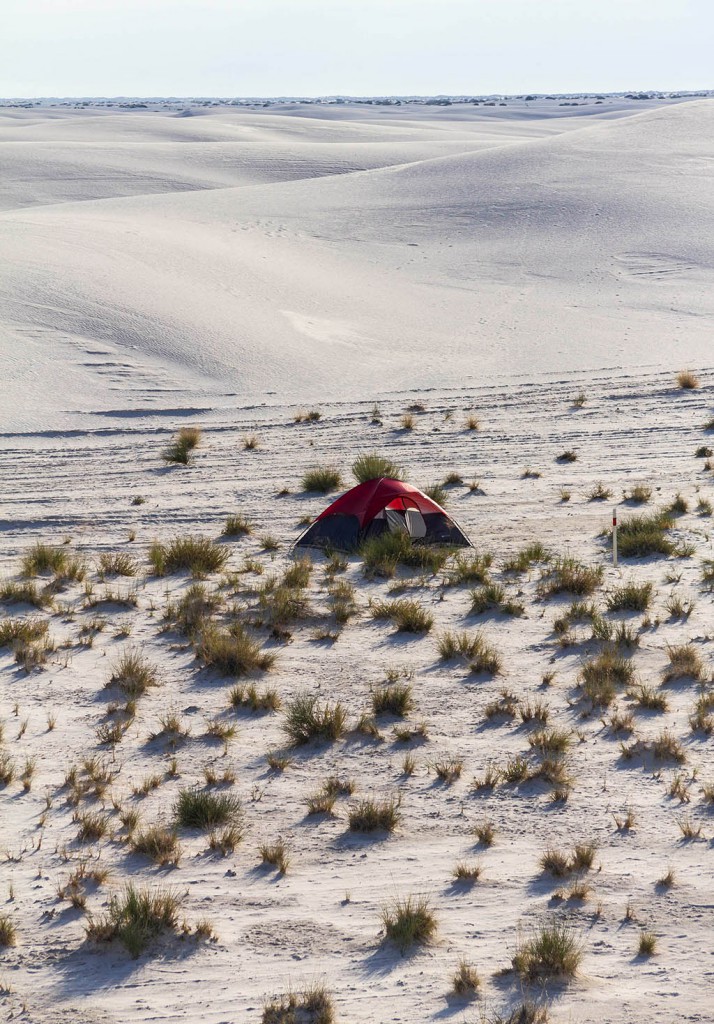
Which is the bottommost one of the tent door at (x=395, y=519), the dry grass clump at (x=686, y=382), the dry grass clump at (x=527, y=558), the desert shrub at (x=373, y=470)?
the dry grass clump at (x=527, y=558)

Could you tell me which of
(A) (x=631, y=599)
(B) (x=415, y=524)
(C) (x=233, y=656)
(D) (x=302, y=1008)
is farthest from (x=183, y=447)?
(D) (x=302, y=1008)

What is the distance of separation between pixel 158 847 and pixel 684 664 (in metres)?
4.05

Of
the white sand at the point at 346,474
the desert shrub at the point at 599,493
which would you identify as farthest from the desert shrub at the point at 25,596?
the desert shrub at the point at 599,493

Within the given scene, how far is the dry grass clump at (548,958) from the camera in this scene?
16.7 ft

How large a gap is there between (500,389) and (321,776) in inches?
502

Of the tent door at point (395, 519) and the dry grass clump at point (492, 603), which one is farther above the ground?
the tent door at point (395, 519)

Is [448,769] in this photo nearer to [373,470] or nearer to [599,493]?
[373,470]

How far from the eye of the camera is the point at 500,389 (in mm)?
18984

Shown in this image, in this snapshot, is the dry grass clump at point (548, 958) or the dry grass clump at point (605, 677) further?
the dry grass clump at point (605, 677)

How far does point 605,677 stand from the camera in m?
8.09

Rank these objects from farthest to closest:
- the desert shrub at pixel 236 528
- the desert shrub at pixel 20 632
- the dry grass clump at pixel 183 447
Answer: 1. the dry grass clump at pixel 183 447
2. the desert shrub at pixel 236 528
3. the desert shrub at pixel 20 632

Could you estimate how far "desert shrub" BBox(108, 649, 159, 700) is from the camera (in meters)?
8.16

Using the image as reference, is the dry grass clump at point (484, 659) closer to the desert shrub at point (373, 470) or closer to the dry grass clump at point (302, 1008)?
the dry grass clump at point (302, 1008)

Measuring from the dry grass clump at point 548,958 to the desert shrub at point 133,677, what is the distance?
3.76 m
